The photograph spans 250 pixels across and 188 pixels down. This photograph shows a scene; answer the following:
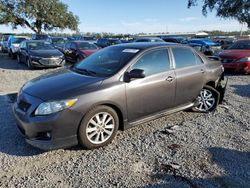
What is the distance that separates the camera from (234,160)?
3.76 m

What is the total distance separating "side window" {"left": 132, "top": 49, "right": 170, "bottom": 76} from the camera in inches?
178

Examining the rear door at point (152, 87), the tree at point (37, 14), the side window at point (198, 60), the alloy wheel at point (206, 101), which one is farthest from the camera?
the tree at point (37, 14)

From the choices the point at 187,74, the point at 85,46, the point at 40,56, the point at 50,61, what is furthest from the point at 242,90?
the point at 85,46

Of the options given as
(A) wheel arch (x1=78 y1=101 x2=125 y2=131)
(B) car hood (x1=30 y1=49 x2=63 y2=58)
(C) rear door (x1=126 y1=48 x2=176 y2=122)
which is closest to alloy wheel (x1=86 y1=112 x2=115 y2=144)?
(A) wheel arch (x1=78 y1=101 x2=125 y2=131)

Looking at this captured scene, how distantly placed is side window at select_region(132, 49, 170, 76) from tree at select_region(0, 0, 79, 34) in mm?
32754

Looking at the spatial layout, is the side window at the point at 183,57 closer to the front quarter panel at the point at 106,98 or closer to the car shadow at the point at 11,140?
Answer: the front quarter panel at the point at 106,98

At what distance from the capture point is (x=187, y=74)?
16.9 ft

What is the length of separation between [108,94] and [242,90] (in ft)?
18.1

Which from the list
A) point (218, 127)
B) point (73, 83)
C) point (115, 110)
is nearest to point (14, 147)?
point (73, 83)

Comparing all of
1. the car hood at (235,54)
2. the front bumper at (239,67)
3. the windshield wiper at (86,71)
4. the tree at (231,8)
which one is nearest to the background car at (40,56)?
the car hood at (235,54)

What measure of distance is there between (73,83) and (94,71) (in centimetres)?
61

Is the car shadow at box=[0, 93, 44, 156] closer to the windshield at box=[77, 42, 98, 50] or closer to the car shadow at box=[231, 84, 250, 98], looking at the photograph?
the car shadow at box=[231, 84, 250, 98]

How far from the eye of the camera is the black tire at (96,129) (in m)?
3.85

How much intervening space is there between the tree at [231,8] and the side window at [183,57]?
69.8ft
